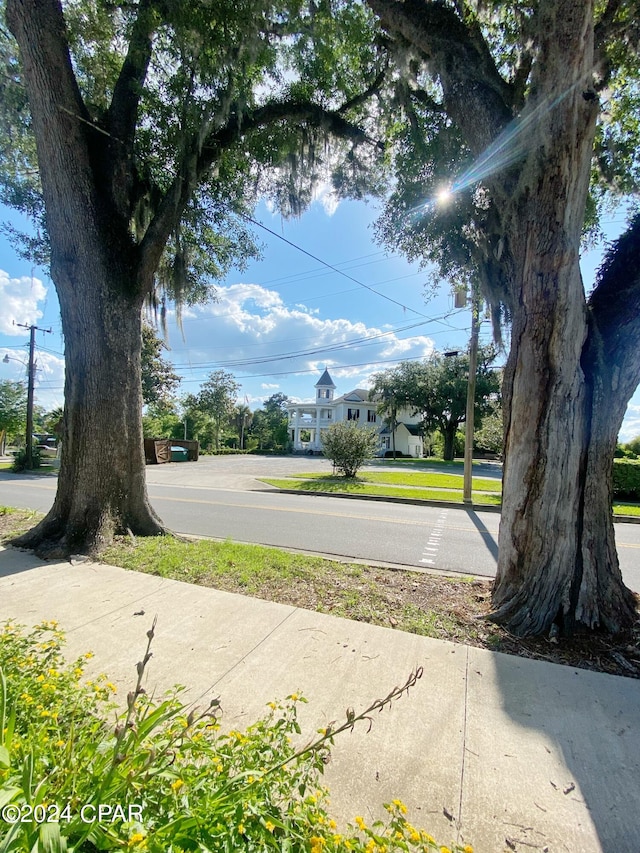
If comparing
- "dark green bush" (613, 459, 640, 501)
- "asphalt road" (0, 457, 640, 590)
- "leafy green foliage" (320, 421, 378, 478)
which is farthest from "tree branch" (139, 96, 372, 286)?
"dark green bush" (613, 459, 640, 501)

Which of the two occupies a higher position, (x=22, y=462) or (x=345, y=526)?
(x=22, y=462)

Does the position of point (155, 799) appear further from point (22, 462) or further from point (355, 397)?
point (355, 397)

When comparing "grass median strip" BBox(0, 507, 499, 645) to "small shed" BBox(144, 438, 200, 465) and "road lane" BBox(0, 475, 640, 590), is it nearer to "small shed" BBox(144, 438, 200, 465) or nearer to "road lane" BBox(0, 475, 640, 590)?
"road lane" BBox(0, 475, 640, 590)

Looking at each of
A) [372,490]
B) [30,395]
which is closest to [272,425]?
[30,395]

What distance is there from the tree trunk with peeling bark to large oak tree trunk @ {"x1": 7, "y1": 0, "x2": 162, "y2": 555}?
4.48 meters

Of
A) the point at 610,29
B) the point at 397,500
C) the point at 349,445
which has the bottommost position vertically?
the point at 397,500

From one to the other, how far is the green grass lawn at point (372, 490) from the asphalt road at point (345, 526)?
86 centimetres

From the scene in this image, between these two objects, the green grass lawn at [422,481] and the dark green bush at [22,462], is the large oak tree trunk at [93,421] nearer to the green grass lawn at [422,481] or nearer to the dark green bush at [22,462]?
the green grass lawn at [422,481]

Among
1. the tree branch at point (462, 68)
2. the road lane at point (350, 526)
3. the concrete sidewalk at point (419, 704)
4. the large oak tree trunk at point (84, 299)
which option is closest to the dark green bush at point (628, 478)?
the road lane at point (350, 526)

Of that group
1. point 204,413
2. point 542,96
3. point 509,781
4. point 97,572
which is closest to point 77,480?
point 97,572

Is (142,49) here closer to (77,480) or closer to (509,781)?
(77,480)

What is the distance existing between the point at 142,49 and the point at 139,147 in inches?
54.8

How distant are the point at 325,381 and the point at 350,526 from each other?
33.4 meters

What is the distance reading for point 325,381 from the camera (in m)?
40.1
